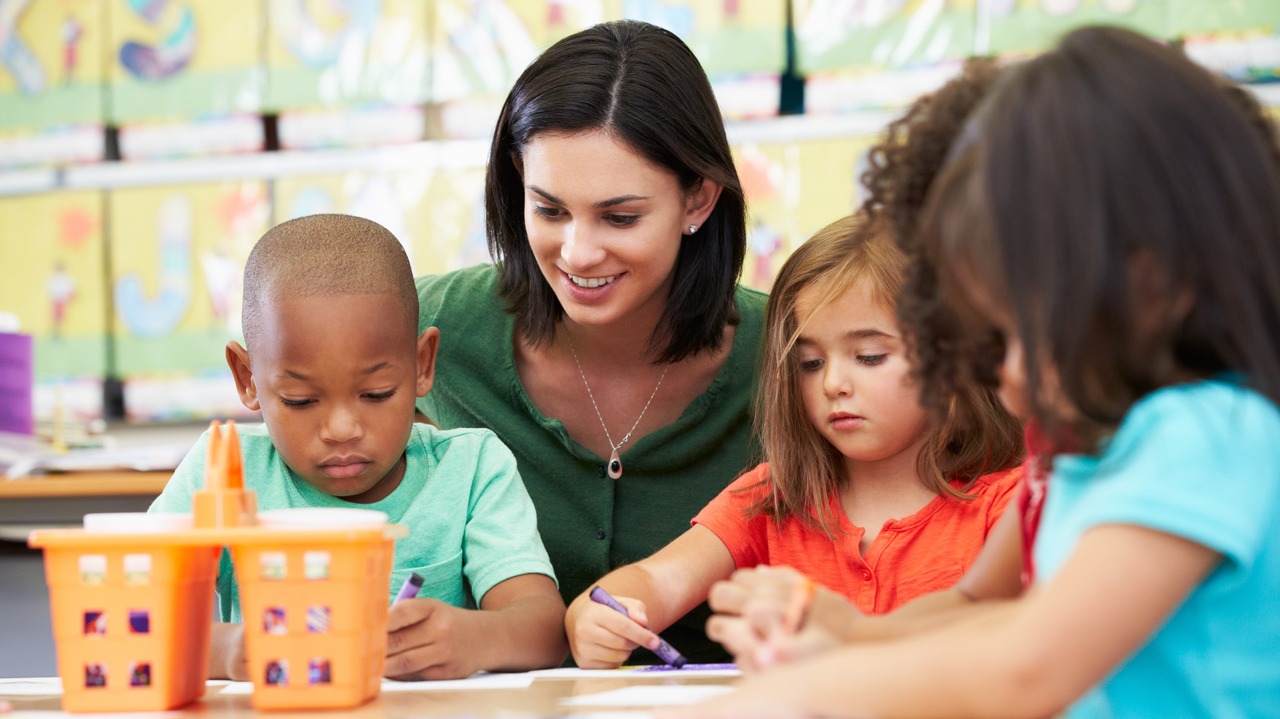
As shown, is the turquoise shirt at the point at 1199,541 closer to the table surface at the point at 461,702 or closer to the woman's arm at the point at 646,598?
the table surface at the point at 461,702

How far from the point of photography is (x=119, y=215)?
8.82 feet

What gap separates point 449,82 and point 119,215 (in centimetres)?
80

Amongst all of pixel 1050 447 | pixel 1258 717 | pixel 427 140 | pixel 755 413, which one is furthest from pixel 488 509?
pixel 427 140

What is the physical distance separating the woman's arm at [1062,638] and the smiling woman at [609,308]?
0.92 m

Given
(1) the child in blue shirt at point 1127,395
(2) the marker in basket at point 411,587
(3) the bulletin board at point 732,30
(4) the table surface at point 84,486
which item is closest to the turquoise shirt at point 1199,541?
(1) the child in blue shirt at point 1127,395

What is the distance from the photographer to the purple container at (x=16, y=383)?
2.36m

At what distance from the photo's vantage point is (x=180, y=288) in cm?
266

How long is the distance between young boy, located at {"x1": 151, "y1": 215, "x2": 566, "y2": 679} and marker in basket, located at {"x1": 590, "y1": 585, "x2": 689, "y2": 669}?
0.07 metres

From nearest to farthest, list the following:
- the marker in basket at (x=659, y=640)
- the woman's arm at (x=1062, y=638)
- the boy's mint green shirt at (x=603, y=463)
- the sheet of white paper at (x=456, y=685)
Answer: the woman's arm at (x=1062, y=638)
the sheet of white paper at (x=456, y=685)
the marker in basket at (x=659, y=640)
the boy's mint green shirt at (x=603, y=463)

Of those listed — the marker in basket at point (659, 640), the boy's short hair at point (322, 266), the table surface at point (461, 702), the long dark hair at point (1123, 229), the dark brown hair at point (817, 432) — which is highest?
the long dark hair at point (1123, 229)

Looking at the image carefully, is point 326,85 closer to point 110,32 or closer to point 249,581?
point 110,32

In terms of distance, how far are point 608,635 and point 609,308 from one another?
1.68 ft

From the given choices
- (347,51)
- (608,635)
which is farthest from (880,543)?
(347,51)

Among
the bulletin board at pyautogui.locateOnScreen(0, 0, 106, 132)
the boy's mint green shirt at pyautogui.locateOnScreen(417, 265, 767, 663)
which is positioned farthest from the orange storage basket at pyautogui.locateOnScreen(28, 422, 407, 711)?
the bulletin board at pyautogui.locateOnScreen(0, 0, 106, 132)
